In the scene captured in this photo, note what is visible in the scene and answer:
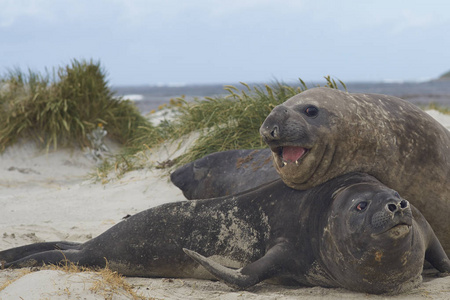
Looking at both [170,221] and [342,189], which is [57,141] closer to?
[170,221]

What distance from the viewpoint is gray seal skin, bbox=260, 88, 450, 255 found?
3.53 metres

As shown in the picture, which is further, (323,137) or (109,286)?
(323,137)

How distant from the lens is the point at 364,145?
375 centimetres

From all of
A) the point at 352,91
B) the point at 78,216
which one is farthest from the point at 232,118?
the point at 352,91

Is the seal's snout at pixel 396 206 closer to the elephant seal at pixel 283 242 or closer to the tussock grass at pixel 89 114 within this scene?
the elephant seal at pixel 283 242

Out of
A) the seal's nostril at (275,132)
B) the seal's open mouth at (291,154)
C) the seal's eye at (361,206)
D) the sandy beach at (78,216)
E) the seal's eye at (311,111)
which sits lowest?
the sandy beach at (78,216)

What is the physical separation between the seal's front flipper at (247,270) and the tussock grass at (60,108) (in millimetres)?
6187

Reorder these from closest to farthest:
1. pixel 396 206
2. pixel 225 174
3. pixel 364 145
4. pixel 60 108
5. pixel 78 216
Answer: pixel 396 206
pixel 364 145
pixel 225 174
pixel 78 216
pixel 60 108

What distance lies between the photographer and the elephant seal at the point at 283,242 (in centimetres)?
320

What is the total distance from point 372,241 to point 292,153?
0.75 metres

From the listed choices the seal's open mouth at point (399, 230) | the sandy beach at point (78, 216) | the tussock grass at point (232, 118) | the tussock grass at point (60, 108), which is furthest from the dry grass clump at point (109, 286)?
the tussock grass at point (60, 108)

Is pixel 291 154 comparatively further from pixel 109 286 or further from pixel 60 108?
pixel 60 108

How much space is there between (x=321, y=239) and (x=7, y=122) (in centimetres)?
763

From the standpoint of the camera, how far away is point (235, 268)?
12.8ft
